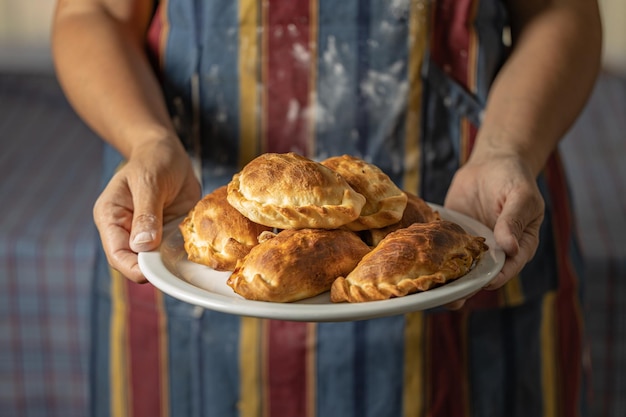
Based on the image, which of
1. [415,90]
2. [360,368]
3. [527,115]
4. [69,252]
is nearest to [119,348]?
[360,368]

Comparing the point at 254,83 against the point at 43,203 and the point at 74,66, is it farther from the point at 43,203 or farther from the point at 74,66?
the point at 43,203

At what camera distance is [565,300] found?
4.28 ft

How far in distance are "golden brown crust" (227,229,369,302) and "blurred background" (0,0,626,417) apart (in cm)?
121

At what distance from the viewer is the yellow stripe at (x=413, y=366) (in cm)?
121

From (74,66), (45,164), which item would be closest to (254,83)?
(74,66)

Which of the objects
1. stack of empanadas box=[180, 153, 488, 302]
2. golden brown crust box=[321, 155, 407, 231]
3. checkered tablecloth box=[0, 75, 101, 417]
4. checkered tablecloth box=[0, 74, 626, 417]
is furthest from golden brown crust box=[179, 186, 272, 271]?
checkered tablecloth box=[0, 75, 101, 417]

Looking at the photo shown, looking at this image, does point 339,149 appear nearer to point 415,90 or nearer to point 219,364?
point 415,90

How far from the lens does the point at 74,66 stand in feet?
4.11

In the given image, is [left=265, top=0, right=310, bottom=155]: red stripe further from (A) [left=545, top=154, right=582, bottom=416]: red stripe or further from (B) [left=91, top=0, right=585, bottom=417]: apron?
(A) [left=545, top=154, right=582, bottom=416]: red stripe

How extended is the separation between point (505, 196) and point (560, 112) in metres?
0.29

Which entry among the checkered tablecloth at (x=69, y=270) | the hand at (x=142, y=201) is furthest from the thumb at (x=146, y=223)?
the checkered tablecloth at (x=69, y=270)

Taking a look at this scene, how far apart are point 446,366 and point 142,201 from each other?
0.53 m

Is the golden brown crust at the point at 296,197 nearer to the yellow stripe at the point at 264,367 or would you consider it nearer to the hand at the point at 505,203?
the hand at the point at 505,203

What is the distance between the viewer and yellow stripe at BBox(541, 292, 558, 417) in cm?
128
